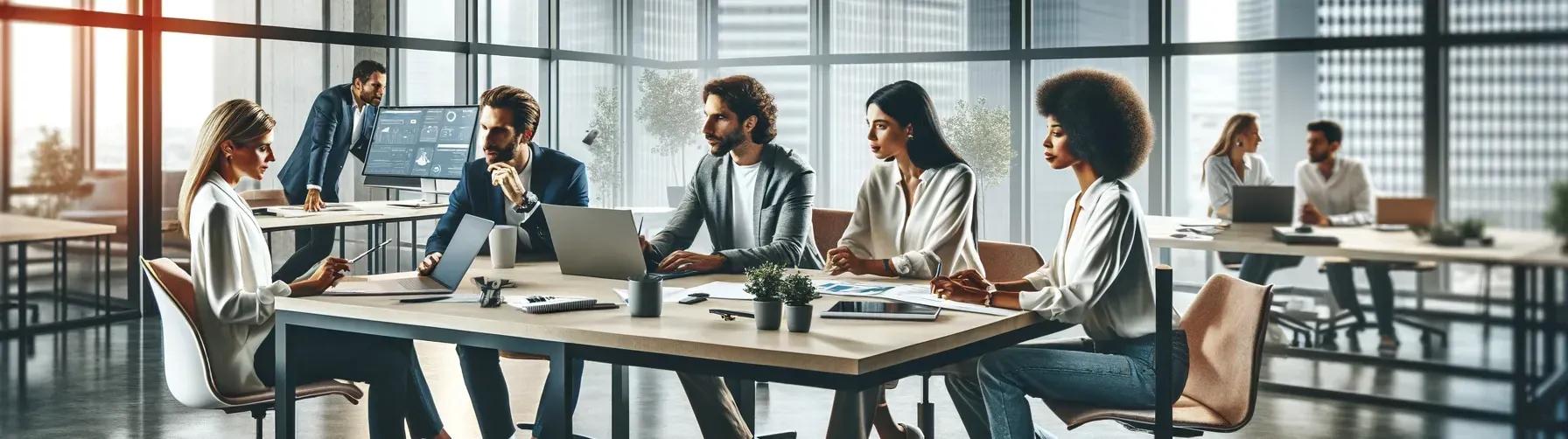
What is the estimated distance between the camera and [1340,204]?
694 centimetres

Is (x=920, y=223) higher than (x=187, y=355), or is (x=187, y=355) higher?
(x=920, y=223)

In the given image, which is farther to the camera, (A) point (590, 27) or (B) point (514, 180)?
(A) point (590, 27)

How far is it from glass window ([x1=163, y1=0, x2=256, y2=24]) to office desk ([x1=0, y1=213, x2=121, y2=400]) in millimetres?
1365

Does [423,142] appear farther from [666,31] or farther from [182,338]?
[666,31]

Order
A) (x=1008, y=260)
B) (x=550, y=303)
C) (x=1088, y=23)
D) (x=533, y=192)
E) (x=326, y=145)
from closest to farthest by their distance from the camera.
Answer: (x=550, y=303) → (x=1008, y=260) → (x=533, y=192) → (x=326, y=145) → (x=1088, y=23)

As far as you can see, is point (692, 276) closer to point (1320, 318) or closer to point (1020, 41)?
point (1320, 318)

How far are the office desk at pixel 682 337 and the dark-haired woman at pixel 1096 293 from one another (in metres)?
0.08

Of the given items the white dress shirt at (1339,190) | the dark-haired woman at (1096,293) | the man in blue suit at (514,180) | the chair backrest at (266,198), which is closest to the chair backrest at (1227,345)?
the dark-haired woman at (1096,293)

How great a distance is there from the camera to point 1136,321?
2.88 m

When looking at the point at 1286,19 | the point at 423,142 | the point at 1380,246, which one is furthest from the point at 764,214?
the point at 1286,19

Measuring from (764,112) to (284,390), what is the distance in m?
1.66

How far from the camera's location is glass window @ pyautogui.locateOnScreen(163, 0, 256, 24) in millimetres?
7672

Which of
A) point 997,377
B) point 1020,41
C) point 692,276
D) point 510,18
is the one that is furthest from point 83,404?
point 1020,41

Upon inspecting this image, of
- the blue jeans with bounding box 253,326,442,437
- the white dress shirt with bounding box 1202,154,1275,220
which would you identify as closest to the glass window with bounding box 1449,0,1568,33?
the white dress shirt with bounding box 1202,154,1275,220
